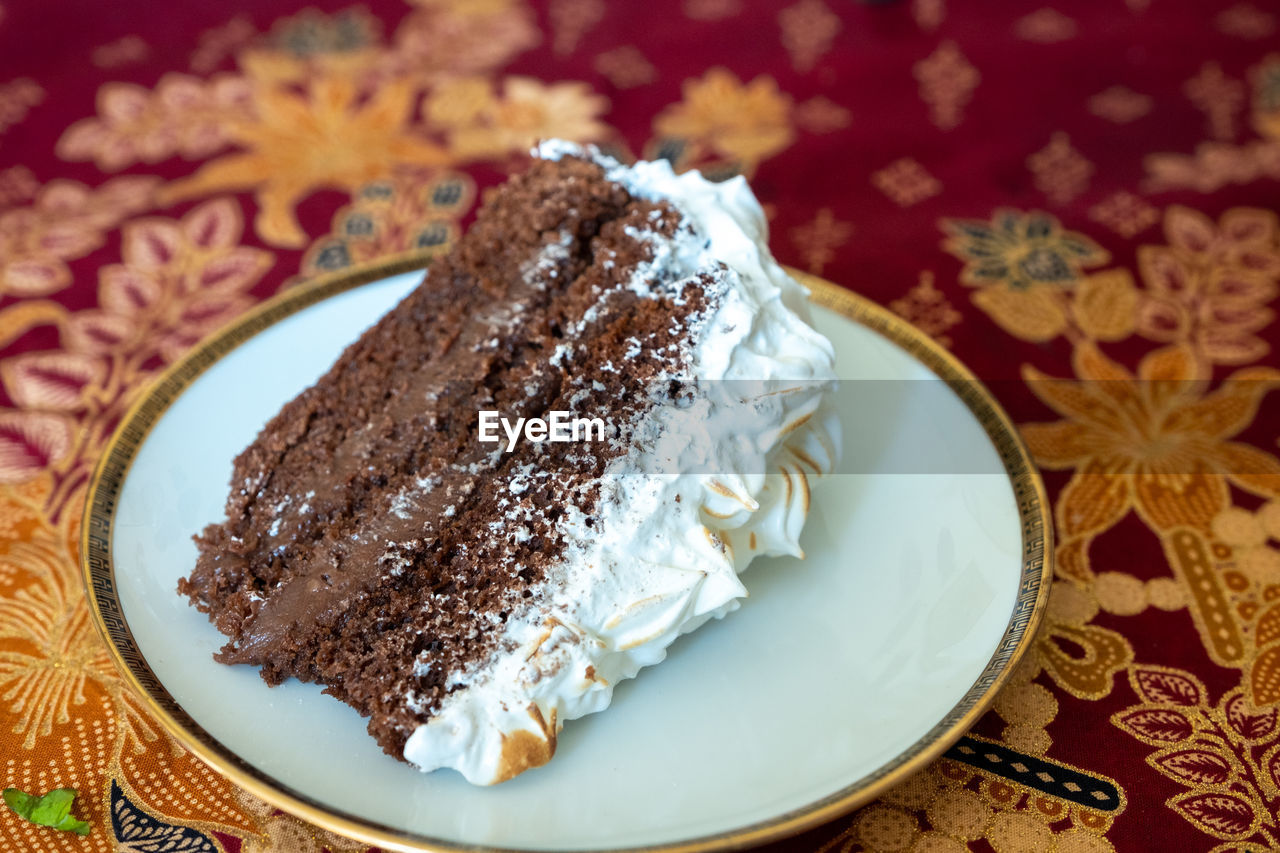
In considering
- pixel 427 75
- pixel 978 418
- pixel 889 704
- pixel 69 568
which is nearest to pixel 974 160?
pixel 978 418

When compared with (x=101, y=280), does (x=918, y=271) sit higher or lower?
lower

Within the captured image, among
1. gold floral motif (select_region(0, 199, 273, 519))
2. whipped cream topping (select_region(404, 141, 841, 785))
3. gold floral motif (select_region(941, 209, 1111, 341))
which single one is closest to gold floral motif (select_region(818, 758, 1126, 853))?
whipped cream topping (select_region(404, 141, 841, 785))

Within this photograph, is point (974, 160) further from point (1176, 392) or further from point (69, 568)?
point (69, 568)

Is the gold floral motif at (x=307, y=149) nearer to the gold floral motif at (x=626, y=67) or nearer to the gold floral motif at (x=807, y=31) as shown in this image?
the gold floral motif at (x=626, y=67)

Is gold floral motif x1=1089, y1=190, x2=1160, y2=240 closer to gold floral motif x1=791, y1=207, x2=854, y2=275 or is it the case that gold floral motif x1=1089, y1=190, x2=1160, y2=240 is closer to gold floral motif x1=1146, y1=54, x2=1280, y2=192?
gold floral motif x1=1146, y1=54, x2=1280, y2=192

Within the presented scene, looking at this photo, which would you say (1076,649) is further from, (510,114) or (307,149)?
(307,149)

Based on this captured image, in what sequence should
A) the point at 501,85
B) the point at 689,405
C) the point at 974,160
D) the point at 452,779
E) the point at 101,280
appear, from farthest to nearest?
the point at 501,85
the point at 974,160
the point at 101,280
the point at 689,405
the point at 452,779

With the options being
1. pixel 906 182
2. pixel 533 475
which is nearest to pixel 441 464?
pixel 533 475
